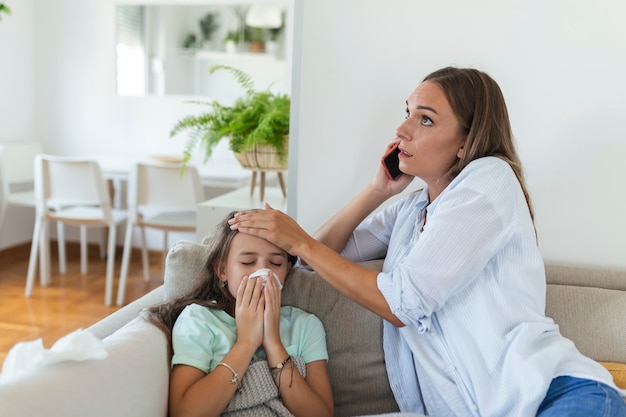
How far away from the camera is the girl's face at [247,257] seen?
1.49m

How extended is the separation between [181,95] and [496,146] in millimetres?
3567

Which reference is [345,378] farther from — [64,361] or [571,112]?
[571,112]

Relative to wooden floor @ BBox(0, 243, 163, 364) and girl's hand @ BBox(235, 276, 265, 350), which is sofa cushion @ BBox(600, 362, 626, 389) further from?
wooden floor @ BBox(0, 243, 163, 364)

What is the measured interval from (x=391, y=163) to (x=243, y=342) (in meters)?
0.64

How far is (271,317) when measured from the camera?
1.43 m

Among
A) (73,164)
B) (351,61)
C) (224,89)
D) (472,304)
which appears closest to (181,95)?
(224,89)

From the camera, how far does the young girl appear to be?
134 cm

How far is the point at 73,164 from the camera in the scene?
3.67m

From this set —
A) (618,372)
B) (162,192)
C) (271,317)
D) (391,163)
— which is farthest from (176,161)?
(618,372)

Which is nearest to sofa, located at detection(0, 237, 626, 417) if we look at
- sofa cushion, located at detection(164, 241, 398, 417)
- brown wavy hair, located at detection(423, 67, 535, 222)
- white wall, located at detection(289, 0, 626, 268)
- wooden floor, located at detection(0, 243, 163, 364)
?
sofa cushion, located at detection(164, 241, 398, 417)

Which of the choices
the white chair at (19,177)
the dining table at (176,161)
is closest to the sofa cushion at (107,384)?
the dining table at (176,161)

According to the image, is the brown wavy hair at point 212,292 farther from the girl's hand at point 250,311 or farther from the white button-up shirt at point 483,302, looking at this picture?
the white button-up shirt at point 483,302

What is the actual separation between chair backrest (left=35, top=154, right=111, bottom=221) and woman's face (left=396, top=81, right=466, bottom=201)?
100 inches

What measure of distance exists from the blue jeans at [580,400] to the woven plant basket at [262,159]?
140cm
